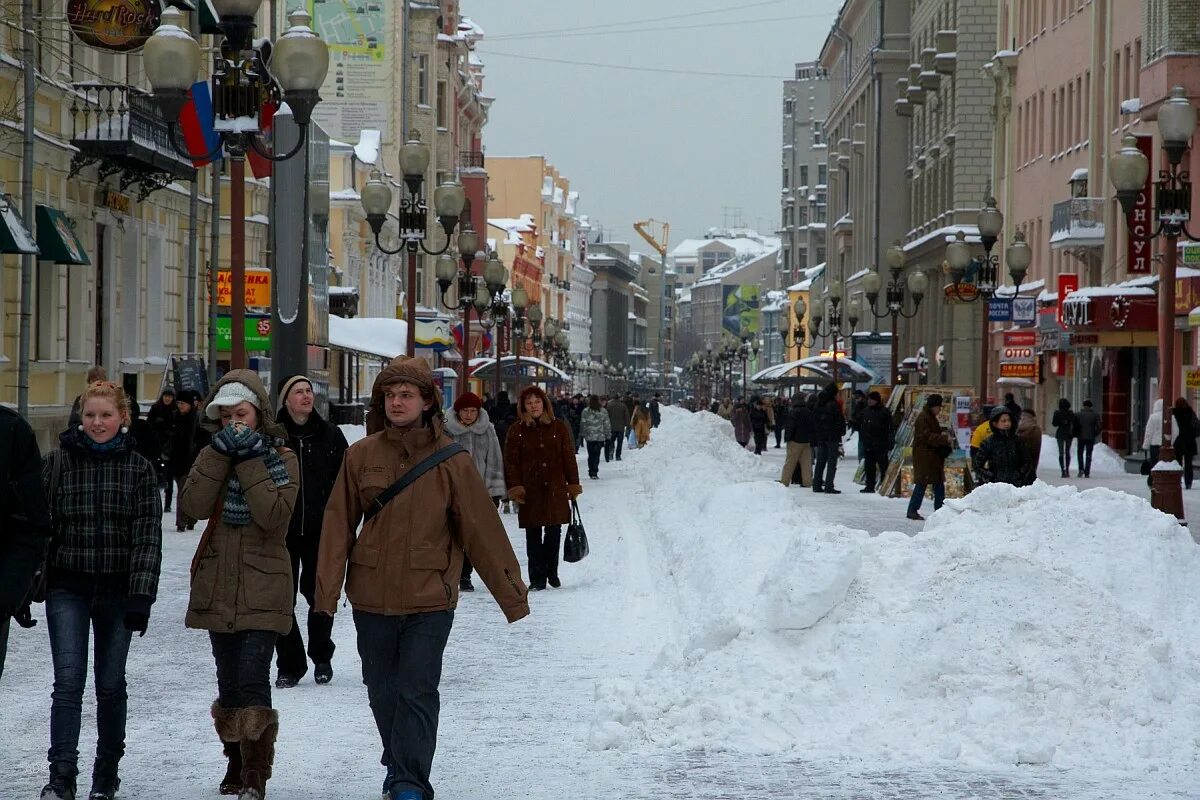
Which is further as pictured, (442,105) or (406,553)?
(442,105)

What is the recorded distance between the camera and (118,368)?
29.9 meters

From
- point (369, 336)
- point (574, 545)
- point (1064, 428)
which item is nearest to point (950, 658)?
point (574, 545)

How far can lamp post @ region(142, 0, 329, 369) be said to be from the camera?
14453mm

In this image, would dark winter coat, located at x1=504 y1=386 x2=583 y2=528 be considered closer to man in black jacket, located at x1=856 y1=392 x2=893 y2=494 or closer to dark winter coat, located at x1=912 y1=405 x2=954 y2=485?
dark winter coat, located at x1=912 y1=405 x2=954 y2=485

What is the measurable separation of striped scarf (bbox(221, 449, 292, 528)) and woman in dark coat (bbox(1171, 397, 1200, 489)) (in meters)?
25.9

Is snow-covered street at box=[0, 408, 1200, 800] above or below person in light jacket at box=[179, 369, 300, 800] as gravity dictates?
below

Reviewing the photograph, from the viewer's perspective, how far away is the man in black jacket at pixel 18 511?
6645 millimetres

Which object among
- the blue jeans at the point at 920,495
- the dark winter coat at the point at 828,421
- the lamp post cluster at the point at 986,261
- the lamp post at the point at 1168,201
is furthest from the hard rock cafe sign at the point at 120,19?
the dark winter coat at the point at 828,421

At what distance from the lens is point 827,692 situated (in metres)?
9.15

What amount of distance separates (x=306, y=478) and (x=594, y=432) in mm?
27158

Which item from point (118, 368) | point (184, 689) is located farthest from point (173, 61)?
point (118, 368)

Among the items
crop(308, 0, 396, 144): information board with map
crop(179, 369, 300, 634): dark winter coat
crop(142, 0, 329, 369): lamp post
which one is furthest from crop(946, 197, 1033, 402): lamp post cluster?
crop(308, 0, 396, 144): information board with map

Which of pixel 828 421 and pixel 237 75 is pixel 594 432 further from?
pixel 237 75

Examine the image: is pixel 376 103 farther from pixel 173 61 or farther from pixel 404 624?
pixel 404 624
